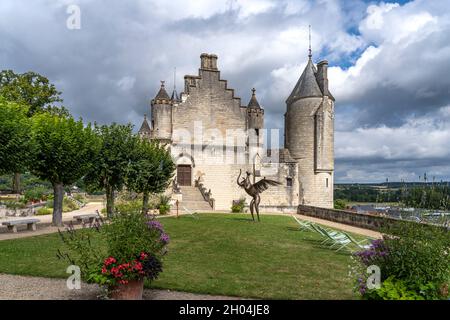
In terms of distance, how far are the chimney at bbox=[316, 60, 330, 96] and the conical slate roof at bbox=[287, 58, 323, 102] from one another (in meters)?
0.34

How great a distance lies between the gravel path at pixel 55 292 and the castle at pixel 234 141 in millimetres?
21895

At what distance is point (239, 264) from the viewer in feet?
27.5

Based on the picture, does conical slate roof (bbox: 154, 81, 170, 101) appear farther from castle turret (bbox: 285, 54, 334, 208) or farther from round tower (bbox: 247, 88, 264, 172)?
castle turret (bbox: 285, 54, 334, 208)

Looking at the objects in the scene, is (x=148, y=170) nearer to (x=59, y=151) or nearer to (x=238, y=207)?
(x=59, y=151)

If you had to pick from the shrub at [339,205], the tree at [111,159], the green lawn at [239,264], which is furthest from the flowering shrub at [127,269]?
the shrub at [339,205]

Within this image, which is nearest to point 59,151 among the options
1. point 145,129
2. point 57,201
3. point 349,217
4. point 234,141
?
point 57,201

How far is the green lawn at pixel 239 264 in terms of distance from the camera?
21.2 feet

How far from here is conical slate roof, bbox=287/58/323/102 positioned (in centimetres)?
3050

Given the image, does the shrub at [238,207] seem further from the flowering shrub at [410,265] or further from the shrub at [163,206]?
the flowering shrub at [410,265]

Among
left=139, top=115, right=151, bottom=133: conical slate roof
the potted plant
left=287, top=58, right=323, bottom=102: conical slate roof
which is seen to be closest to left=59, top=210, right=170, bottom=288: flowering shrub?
the potted plant

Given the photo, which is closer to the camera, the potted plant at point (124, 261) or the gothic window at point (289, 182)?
the potted plant at point (124, 261)

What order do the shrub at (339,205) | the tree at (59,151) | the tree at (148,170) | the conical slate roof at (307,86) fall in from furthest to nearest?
the shrub at (339,205) < the conical slate roof at (307,86) < the tree at (148,170) < the tree at (59,151)
